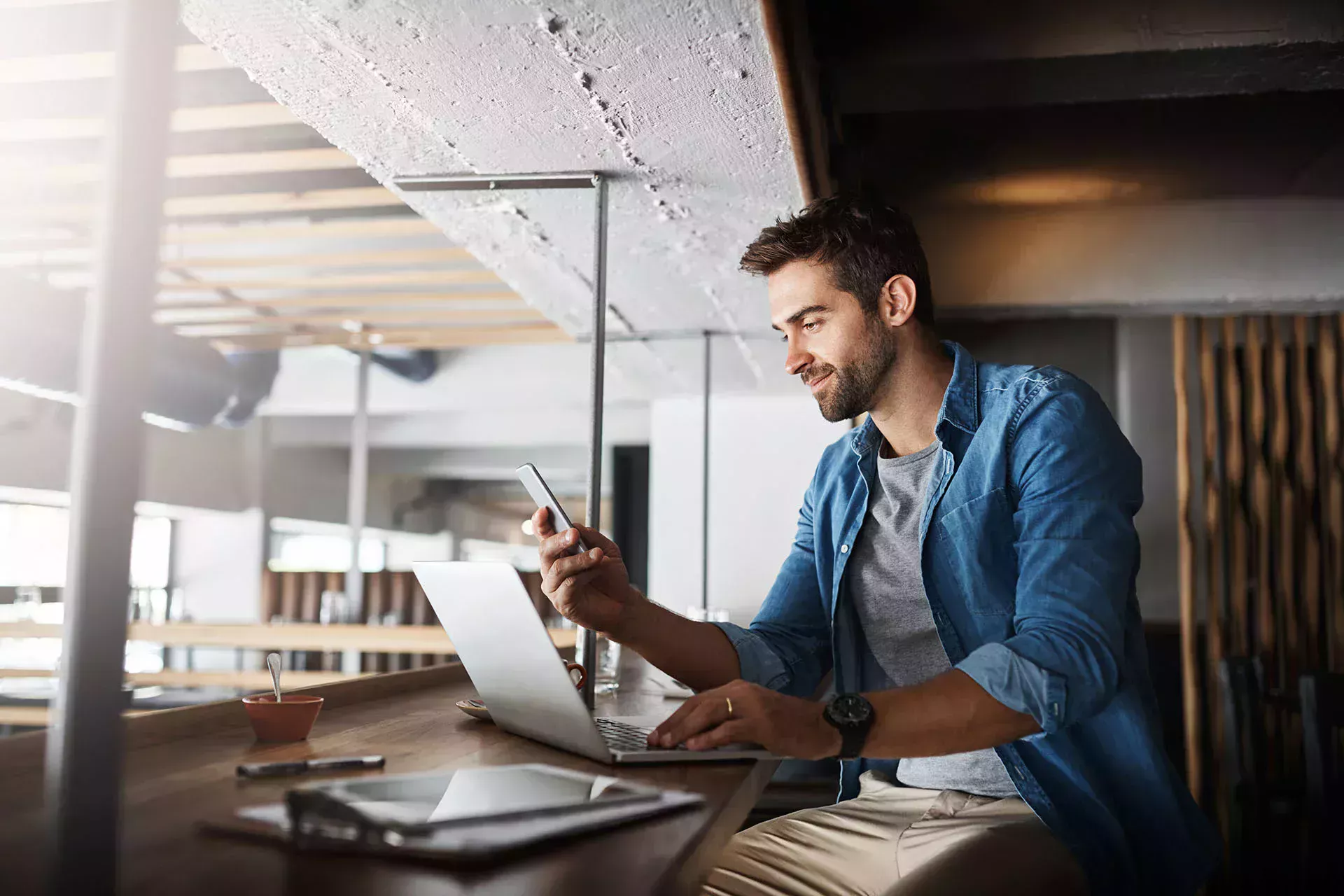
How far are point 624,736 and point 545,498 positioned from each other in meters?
0.38

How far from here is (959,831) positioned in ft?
4.64

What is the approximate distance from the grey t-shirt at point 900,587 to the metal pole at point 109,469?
1282mm

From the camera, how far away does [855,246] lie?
181cm

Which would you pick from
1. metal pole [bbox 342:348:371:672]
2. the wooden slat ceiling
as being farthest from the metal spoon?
metal pole [bbox 342:348:371:672]

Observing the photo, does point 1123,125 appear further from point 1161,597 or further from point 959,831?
point 959,831

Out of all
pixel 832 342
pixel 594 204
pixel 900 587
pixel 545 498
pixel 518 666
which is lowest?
pixel 518 666

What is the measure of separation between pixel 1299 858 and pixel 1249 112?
2957 mm

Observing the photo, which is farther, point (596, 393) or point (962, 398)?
point (596, 393)

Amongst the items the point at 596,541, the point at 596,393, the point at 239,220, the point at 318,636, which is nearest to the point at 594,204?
the point at 596,393

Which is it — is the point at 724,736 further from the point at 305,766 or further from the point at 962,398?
the point at 962,398

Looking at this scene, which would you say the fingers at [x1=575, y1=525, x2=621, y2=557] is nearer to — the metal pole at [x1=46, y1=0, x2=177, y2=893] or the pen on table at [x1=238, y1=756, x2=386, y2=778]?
the pen on table at [x1=238, y1=756, x2=386, y2=778]

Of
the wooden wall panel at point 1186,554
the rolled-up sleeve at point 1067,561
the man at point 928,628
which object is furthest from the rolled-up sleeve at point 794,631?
the wooden wall panel at point 1186,554

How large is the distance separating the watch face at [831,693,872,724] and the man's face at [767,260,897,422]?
645 millimetres

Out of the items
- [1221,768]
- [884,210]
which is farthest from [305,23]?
[1221,768]
